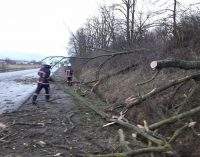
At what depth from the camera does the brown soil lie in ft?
30.6

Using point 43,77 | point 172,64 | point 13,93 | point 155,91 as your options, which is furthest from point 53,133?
point 13,93

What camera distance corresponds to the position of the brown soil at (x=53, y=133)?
9336 mm

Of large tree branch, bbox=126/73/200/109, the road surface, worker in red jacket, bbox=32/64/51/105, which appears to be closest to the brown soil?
large tree branch, bbox=126/73/200/109

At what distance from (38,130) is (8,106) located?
6.18 meters

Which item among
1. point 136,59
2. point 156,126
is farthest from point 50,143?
point 136,59

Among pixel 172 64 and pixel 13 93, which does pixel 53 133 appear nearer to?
pixel 172 64

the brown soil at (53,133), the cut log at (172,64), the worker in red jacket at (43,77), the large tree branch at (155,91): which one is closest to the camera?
the brown soil at (53,133)

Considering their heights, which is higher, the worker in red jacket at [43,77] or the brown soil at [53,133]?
the worker in red jacket at [43,77]

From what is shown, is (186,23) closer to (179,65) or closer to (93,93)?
(93,93)

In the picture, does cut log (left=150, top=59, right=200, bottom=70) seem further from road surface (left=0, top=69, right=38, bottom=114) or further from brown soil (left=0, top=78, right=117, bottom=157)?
road surface (left=0, top=69, right=38, bottom=114)

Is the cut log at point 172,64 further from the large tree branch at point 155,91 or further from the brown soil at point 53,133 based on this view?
the brown soil at point 53,133

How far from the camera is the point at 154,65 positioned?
10.3 metres

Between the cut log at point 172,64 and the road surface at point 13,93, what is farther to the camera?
the road surface at point 13,93

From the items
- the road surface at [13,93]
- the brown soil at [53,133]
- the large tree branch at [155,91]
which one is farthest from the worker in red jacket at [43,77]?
the large tree branch at [155,91]
